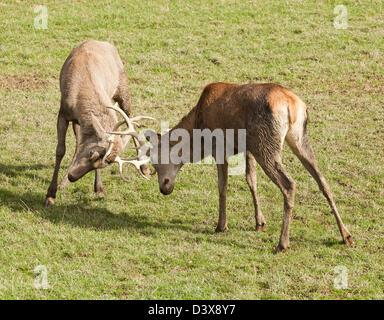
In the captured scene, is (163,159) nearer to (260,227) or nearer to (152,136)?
(152,136)

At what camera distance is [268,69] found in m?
15.3

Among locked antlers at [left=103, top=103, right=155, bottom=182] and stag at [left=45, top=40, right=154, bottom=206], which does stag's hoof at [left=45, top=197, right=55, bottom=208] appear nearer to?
stag at [left=45, top=40, right=154, bottom=206]

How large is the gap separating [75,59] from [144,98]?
4.23 m

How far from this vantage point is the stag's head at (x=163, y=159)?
8789mm

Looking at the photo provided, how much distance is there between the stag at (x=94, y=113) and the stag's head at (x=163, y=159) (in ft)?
0.56

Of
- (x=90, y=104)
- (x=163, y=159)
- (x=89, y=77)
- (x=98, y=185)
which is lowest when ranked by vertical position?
(x=98, y=185)

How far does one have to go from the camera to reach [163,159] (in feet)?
28.9

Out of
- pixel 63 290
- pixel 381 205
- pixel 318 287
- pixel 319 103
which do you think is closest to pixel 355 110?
pixel 319 103

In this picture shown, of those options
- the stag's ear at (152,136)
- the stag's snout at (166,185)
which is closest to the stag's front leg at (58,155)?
the stag's ear at (152,136)

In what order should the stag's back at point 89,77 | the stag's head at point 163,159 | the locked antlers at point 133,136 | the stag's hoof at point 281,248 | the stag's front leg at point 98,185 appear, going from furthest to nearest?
1. the stag's front leg at point 98,185
2. the stag's back at point 89,77
3. the stag's head at point 163,159
4. the locked antlers at point 133,136
5. the stag's hoof at point 281,248

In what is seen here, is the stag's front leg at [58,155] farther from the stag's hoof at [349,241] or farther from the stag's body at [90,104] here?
the stag's hoof at [349,241]

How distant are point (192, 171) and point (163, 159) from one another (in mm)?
1963

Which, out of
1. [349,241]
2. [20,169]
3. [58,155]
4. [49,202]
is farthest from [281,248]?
[20,169]

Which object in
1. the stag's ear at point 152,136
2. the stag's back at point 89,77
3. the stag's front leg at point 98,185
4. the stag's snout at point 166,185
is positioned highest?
the stag's back at point 89,77
